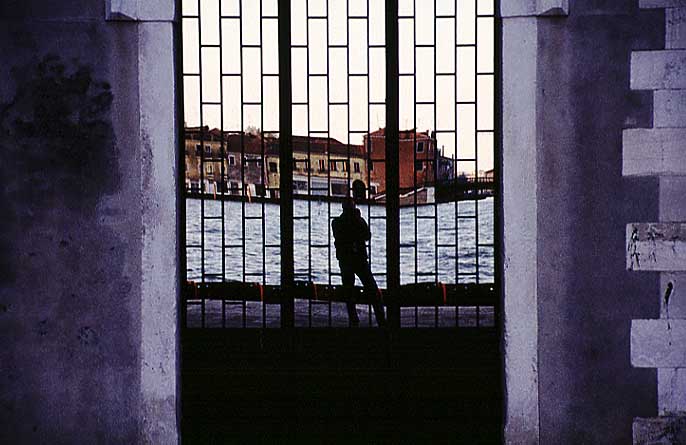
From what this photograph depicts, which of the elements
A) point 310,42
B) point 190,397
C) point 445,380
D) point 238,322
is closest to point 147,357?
point 190,397

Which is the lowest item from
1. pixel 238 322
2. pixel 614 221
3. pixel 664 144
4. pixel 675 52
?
pixel 238 322

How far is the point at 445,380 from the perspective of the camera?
527cm

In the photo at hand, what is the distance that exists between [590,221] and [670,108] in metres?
0.68

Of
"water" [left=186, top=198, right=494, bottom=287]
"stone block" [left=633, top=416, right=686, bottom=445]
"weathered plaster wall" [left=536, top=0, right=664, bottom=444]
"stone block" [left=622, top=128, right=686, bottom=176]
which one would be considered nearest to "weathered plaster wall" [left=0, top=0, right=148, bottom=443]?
"weathered plaster wall" [left=536, top=0, right=664, bottom=444]

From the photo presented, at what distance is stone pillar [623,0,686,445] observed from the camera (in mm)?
4711

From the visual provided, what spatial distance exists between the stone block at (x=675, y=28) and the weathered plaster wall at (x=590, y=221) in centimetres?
5

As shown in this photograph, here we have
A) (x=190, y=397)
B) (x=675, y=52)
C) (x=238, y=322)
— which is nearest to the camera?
(x=675, y=52)

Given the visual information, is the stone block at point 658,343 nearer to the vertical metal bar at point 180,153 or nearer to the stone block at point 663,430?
the stone block at point 663,430

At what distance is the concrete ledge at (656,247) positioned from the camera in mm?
4742

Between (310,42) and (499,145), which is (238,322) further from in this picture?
(499,145)

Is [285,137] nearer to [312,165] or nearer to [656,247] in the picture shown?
[656,247]

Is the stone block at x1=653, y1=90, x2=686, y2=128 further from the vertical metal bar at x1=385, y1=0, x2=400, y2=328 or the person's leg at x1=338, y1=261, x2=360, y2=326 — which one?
the person's leg at x1=338, y1=261, x2=360, y2=326

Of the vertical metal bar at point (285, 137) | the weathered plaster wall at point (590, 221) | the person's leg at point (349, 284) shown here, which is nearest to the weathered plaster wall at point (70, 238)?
the vertical metal bar at point (285, 137)

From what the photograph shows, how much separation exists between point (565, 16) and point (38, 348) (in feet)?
10.3
